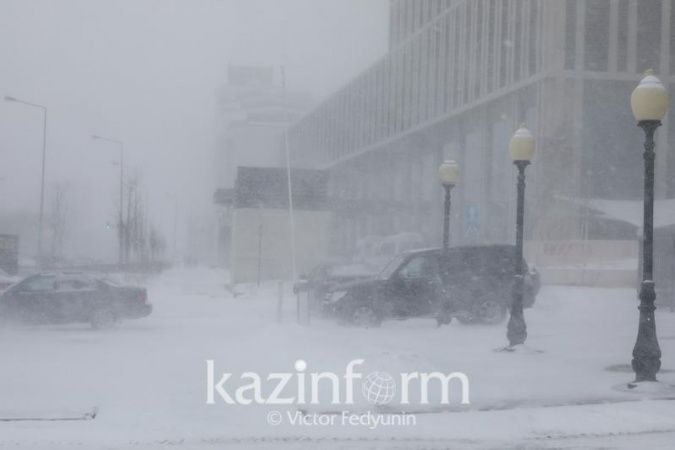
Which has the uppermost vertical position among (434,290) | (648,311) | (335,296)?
(648,311)

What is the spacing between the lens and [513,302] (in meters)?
15.6

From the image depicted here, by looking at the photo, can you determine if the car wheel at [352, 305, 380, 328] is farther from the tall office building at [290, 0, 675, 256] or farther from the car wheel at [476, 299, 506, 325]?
the tall office building at [290, 0, 675, 256]

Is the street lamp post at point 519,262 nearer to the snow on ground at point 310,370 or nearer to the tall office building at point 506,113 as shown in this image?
the snow on ground at point 310,370

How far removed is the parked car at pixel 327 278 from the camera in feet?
73.9

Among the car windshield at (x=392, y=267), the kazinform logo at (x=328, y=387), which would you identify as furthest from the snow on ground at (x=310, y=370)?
the car windshield at (x=392, y=267)

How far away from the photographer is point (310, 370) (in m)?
12.1

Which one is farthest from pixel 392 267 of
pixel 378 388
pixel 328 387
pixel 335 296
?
pixel 378 388

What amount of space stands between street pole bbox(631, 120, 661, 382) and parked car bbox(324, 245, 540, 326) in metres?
8.90

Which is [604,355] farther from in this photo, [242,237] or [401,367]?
[242,237]

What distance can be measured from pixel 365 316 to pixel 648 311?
9783 millimetres

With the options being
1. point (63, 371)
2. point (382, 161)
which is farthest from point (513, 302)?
point (382, 161)

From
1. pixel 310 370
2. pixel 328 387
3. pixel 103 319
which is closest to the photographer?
pixel 328 387

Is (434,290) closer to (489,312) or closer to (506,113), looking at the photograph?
(489,312)

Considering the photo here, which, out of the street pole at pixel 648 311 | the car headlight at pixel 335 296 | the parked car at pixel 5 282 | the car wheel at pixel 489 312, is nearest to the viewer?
the street pole at pixel 648 311
